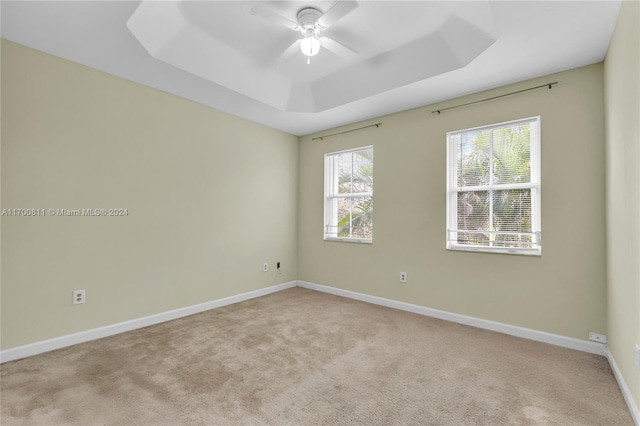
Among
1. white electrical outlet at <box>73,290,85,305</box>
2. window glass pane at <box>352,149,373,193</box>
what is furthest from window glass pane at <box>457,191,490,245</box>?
white electrical outlet at <box>73,290,85,305</box>

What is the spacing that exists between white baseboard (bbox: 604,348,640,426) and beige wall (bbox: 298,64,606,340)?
0.92 feet

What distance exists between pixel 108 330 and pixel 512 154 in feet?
14.2

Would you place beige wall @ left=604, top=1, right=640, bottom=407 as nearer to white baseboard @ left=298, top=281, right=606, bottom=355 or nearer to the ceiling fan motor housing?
white baseboard @ left=298, top=281, right=606, bottom=355

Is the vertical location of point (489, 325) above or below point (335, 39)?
below

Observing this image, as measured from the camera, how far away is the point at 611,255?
7.57ft

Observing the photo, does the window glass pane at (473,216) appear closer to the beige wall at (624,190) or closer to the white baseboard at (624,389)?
the beige wall at (624,190)

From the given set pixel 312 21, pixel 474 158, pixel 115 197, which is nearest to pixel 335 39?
pixel 312 21

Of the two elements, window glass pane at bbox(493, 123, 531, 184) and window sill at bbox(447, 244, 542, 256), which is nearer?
window sill at bbox(447, 244, 542, 256)

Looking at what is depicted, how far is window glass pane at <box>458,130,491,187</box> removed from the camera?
3203mm

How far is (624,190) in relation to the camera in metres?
1.94

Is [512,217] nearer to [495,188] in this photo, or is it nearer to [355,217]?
[495,188]

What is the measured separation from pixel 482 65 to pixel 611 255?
1.87m

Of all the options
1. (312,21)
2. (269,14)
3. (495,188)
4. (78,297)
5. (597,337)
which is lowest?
(597,337)

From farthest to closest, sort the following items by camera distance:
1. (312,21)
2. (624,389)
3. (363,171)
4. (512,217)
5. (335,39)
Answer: (363,171)
(512,217)
(335,39)
(312,21)
(624,389)
